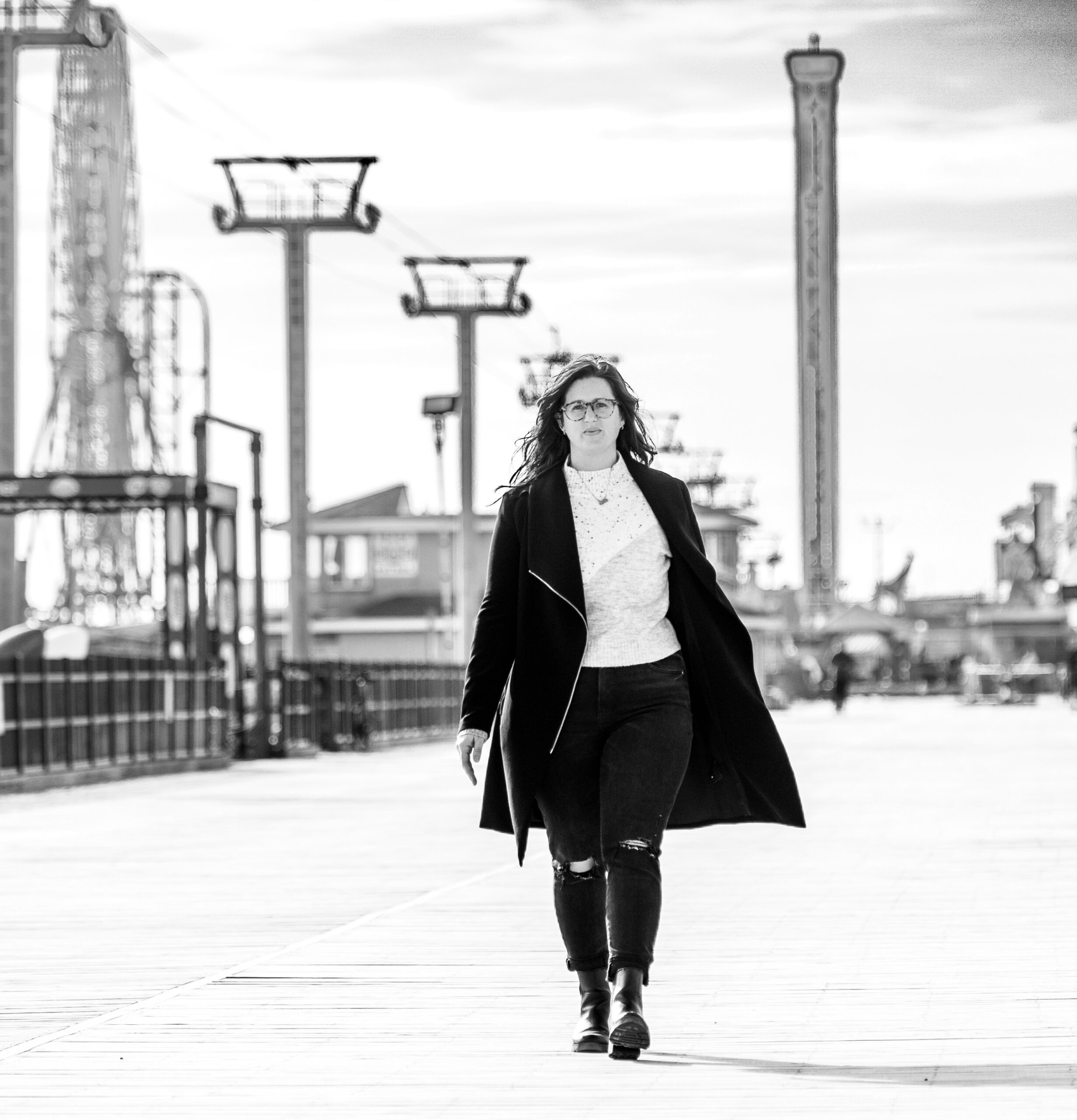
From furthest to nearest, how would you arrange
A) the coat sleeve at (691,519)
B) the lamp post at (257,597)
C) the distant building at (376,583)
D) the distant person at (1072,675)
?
1. the distant building at (376,583)
2. the distant person at (1072,675)
3. the lamp post at (257,597)
4. the coat sleeve at (691,519)

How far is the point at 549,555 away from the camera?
22.7ft

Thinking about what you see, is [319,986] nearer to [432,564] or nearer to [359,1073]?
[359,1073]

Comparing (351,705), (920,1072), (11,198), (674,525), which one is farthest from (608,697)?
(351,705)

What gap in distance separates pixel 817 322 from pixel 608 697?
269 ft

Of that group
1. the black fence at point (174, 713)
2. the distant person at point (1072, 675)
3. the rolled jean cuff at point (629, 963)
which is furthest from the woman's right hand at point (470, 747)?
the distant person at point (1072, 675)

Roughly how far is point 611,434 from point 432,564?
3860 inches

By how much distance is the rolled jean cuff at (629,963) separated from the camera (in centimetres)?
676

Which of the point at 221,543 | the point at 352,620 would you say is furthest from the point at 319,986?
the point at 352,620

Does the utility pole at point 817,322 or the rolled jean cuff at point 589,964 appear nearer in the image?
the rolled jean cuff at point 589,964

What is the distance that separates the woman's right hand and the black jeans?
21 cm

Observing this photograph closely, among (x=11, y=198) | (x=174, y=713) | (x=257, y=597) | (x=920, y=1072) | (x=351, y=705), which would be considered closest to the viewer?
(x=920, y=1072)

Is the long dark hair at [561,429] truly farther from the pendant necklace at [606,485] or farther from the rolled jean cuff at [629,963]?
the rolled jean cuff at [629,963]

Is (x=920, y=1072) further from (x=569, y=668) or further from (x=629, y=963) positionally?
(x=569, y=668)

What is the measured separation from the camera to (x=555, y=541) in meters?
6.92
